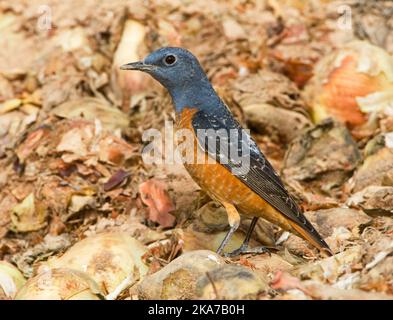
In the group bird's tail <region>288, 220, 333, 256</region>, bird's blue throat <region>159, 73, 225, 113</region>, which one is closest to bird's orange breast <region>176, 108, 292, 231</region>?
bird's tail <region>288, 220, 333, 256</region>

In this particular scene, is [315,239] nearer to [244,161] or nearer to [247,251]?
[247,251]

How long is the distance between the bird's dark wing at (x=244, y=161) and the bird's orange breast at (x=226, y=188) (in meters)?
0.04

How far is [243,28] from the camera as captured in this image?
9922mm

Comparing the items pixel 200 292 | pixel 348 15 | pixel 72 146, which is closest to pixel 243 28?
pixel 348 15

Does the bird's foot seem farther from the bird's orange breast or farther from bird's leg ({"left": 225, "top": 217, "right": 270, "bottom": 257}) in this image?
the bird's orange breast

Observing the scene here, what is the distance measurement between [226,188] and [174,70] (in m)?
1.21

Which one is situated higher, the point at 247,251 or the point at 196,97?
the point at 196,97

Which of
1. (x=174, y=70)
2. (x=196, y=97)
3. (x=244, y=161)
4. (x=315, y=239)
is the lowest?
(x=315, y=239)

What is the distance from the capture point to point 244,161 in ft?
20.7

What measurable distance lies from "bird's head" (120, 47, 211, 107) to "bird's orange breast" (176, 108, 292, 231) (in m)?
0.67

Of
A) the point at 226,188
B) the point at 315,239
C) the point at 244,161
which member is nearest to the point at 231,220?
the point at 226,188
